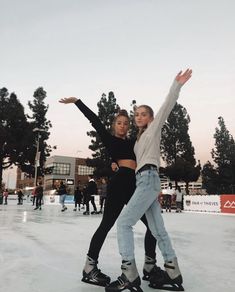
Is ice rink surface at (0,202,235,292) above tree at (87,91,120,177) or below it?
below

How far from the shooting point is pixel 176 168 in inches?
1879

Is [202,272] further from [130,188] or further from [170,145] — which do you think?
[170,145]

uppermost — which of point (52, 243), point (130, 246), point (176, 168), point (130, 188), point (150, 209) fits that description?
point (176, 168)

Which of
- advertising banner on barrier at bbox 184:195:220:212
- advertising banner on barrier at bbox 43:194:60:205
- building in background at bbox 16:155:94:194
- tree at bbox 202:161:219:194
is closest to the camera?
advertising banner on barrier at bbox 184:195:220:212

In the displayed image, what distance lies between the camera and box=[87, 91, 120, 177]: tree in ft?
165

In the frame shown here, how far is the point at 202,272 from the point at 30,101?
49.1m

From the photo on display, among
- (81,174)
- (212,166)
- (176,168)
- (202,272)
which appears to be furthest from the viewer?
(81,174)

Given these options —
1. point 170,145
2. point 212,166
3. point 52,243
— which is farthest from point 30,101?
point 52,243

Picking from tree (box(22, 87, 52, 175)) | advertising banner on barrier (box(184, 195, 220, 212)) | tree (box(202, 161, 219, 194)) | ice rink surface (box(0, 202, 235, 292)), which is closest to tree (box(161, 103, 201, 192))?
tree (box(202, 161, 219, 194))

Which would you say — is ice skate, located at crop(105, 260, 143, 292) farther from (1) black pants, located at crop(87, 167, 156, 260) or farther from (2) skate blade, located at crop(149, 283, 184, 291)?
(1) black pants, located at crop(87, 167, 156, 260)

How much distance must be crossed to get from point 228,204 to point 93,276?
16.8 metres

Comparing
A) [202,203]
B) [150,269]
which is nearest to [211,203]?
[202,203]

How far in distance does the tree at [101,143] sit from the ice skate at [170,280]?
46.6 metres

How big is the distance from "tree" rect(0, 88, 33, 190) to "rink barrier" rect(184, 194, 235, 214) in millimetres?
31921
